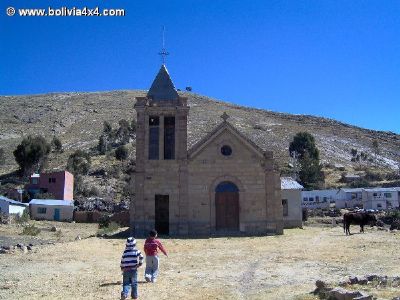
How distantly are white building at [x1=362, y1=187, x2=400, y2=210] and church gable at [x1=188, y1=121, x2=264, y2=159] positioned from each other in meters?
37.1

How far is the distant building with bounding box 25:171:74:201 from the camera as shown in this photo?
200 ft

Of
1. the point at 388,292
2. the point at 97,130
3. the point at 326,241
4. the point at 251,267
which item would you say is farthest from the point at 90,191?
the point at 388,292

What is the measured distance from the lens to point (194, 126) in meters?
96.6

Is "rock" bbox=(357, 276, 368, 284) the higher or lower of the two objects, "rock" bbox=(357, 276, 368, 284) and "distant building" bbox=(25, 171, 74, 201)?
the lower

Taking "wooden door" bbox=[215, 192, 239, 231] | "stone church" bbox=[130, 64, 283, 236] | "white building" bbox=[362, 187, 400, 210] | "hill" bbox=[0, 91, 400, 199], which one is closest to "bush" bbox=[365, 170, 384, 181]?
"hill" bbox=[0, 91, 400, 199]

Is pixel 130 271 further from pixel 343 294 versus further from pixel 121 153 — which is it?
pixel 121 153

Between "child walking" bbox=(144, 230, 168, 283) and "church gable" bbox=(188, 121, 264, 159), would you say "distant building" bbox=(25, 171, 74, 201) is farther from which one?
"child walking" bbox=(144, 230, 168, 283)

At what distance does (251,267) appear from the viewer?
49.5 ft

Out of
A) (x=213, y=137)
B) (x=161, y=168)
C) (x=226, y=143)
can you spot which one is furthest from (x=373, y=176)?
(x=161, y=168)

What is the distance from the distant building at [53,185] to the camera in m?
60.9

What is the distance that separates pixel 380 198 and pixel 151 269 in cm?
5628

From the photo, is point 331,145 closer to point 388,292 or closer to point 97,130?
point 97,130

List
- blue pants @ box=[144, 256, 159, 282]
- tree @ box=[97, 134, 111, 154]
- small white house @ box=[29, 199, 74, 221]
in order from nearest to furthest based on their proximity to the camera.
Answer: blue pants @ box=[144, 256, 159, 282]
small white house @ box=[29, 199, 74, 221]
tree @ box=[97, 134, 111, 154]

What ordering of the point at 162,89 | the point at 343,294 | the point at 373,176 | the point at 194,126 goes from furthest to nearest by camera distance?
the point at 194,126 < the point at 373,176 < the point at 162,89 < the point at 343,294
